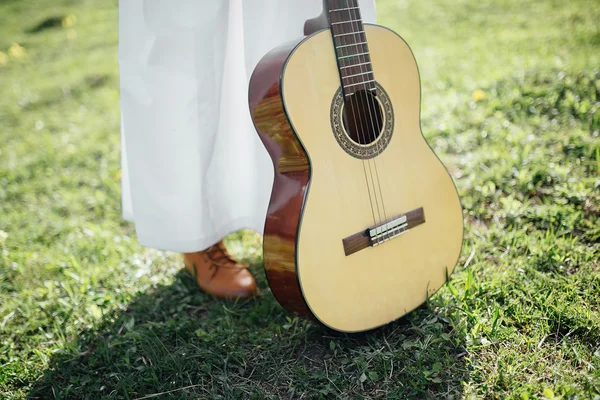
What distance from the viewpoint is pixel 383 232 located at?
5.00 ft

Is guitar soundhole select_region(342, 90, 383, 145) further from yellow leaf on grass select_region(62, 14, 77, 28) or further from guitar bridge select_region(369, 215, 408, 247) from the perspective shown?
yellow leaf on grass select_region(62, 14, 77, 28)

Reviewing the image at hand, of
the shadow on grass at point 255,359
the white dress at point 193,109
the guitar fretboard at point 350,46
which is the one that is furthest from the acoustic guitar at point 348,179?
the white dress at point 193,109

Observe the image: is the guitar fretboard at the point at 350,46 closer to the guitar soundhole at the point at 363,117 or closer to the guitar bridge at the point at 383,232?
→ the guitar soundhole at the point at 363,117

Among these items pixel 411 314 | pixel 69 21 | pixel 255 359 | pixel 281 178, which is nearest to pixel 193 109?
pixel 281 178

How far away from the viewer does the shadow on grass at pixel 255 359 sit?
4.75ft

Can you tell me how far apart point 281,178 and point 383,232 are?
1.12 ft

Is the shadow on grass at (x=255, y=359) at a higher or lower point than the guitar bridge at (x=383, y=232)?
lower

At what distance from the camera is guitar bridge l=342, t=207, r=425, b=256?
4.82 feet

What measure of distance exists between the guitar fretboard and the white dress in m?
0.22

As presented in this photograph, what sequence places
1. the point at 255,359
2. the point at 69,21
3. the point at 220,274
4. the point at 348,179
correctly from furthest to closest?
1. the point at 69,21
2. the point at 220,274
3. the point at 255,359
4. the point at 348,179

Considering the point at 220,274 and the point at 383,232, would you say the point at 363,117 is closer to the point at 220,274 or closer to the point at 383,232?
the point at 383,232

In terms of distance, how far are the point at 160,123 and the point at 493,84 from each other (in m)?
2.31

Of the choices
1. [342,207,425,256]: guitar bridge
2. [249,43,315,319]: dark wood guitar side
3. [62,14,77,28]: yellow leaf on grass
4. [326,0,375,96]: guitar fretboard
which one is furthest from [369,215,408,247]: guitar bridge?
[62,14,77,28]: yellow leaf on grass

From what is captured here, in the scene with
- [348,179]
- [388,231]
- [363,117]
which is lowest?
[388,231]
